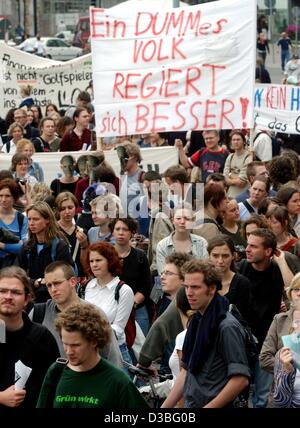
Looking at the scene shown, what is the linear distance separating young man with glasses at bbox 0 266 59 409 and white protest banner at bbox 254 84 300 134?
9.51m

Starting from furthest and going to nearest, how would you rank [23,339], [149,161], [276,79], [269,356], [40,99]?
[276,79] → [40,99] → [149,161] → [269,356] → [23,339]

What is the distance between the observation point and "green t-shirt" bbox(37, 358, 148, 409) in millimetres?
5891

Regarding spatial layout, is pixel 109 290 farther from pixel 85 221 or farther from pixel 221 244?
pixel 85 221

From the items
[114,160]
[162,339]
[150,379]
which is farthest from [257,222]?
[114,160]

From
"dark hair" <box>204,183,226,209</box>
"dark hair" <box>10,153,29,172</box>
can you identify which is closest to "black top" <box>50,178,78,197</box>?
"dark hair" <box>10,153,29,172</box>

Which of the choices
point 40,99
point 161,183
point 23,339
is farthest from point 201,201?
point 40,99

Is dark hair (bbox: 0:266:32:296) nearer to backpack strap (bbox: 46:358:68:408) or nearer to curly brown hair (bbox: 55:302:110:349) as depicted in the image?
curly brown hair (bbox: 55:302:110:349)

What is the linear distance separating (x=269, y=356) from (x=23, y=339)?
1472 millimetres

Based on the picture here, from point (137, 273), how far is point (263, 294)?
105cm

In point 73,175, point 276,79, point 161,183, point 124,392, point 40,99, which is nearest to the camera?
point 124,392

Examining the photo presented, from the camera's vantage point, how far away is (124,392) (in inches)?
232

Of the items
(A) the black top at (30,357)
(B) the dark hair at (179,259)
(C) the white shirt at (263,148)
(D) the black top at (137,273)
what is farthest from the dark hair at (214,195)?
(C) the white shirt at (263,148)

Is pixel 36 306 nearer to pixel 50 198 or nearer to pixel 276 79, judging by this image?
pixel 50 198

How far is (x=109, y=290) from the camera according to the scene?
848 cm
